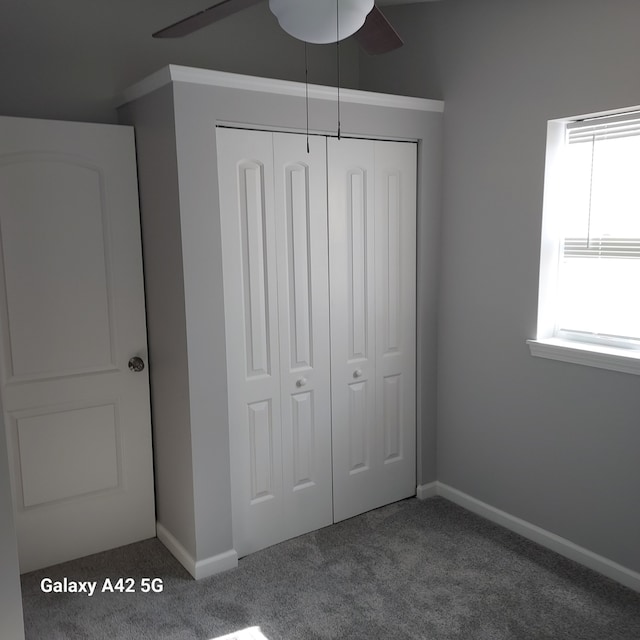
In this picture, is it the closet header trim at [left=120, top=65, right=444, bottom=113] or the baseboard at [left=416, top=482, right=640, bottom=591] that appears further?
the baseboard at [left=416, top=482, right=640, bottom=591]

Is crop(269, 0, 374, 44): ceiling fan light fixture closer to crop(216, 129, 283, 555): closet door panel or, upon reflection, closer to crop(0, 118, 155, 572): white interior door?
crop(216, 129, 283, 555): closet door panel

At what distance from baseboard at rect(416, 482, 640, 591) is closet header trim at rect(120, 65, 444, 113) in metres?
1.99

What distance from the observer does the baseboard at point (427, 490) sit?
338 centimetres

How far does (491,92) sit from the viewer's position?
9.52 ft

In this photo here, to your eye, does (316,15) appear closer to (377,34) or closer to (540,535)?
(377,34)

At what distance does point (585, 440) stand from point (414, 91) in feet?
6.36

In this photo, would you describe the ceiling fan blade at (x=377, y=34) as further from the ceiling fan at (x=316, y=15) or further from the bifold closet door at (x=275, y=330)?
the bifold closet door at (x=275, y=330)

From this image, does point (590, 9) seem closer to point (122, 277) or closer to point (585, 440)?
point (585, 440)

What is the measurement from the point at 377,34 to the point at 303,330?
1404 millimetres

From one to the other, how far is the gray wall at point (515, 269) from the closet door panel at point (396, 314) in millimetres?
184

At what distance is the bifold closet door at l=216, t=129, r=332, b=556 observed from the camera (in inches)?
104

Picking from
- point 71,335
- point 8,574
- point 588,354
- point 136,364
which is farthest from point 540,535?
point 71,335

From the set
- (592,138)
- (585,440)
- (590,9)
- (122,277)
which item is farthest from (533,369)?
(122,277)

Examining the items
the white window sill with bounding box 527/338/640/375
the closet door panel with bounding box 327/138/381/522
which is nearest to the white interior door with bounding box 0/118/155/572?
the closet door panel with bounding box 327/138/381/522
